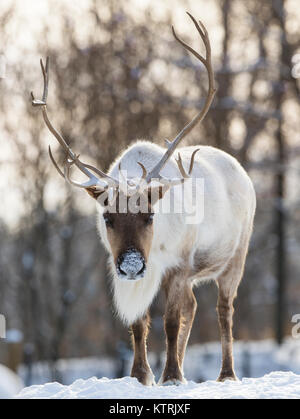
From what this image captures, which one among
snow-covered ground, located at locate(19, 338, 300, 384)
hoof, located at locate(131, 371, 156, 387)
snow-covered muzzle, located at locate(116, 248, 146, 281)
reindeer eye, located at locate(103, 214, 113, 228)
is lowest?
snow-covered ground, located at locate(19, 338, 300, 384)

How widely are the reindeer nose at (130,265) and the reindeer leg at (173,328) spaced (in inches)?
32.5

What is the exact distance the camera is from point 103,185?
539 centimetres

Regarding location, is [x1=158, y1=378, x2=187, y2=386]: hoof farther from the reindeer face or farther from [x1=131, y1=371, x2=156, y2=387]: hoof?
the reindeer face

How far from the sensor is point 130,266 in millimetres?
4781

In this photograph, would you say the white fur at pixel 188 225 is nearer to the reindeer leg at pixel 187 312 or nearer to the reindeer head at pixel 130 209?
the reindeer head at pixel 130 209

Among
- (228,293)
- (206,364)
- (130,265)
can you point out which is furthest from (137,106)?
(130,265)

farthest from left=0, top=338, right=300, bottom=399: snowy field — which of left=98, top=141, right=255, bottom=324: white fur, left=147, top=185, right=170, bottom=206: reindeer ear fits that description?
left=147, top=185, right=170, bottom=206: reindeer ear

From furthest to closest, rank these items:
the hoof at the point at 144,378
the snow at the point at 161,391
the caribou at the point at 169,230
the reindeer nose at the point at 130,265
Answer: the hoof at the point at 144,378, the caribou at the point at 169,230, the reindeer nose at the point at 130,265, the snow at the point at 161,391

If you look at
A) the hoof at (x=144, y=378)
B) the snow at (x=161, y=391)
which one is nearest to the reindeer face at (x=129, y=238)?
the snow at (x=161, y=391)

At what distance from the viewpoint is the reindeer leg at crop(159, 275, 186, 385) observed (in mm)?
5379

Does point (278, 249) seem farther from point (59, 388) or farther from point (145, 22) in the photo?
point (59, 388)

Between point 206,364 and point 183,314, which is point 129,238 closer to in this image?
point 183,314

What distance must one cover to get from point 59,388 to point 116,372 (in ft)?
28.4

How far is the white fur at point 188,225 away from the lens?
18.4ft
